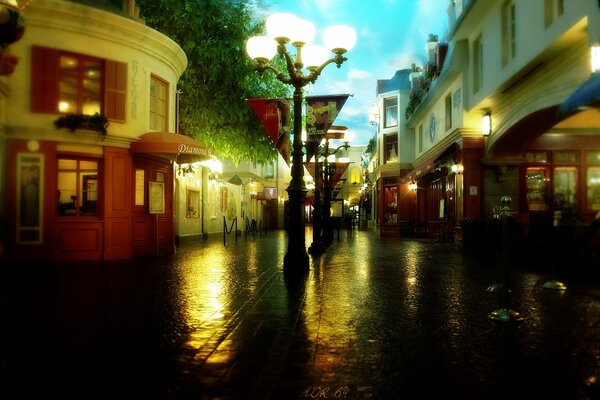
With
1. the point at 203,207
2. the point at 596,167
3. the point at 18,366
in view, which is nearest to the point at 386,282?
the point at 18,366

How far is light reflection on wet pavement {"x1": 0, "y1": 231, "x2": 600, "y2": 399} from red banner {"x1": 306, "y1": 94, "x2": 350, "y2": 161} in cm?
410

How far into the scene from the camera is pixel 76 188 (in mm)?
13344

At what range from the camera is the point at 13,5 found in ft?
16.9

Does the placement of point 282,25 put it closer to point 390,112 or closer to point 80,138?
point 80,138

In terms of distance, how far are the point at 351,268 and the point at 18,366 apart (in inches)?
324

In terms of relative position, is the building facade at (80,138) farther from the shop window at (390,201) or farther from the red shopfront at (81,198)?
the shop window at (390,201)

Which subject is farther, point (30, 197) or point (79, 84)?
point (79, 84)

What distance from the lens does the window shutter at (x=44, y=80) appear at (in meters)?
12.7

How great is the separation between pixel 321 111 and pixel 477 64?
8119 mm

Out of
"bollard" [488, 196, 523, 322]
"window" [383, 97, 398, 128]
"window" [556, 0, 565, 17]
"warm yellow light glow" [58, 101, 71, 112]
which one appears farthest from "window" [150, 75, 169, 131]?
"window" [383, 97, 398, 128]

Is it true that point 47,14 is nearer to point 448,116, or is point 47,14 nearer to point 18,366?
point 18,366

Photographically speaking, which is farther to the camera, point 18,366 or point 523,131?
point 523,131

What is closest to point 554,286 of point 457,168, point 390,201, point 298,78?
point 298,78

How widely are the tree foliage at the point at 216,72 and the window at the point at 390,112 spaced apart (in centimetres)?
1547
